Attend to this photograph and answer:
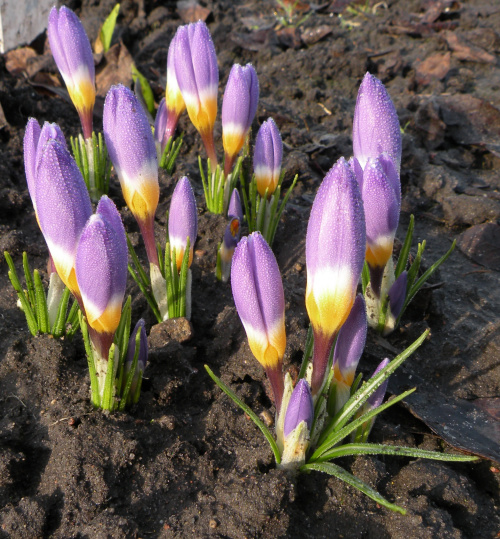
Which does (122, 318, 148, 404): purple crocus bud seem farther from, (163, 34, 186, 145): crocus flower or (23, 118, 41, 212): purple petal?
(163, 34, 186, 145): crocus flower

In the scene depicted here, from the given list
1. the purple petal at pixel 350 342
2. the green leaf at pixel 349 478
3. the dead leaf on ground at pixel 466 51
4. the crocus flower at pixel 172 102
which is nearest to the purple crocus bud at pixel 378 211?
the purple petal at pixel 350 342

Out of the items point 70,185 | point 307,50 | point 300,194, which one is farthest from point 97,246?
point 307,50

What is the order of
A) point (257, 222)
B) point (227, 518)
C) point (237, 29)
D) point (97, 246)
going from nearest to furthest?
point (97, 246) < point (227, 518) < point (257, 222) < point (237, 29)

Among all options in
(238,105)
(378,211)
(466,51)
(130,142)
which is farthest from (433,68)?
(130,142)

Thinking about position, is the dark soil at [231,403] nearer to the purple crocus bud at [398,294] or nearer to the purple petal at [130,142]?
the purple crocus bud at [398,294]

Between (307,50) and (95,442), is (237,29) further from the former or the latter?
(95,442)

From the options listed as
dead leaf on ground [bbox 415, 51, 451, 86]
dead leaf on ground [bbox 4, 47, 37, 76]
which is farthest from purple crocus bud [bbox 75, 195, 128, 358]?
dead leaf on ground [bbox 415, 51, 451, 86]

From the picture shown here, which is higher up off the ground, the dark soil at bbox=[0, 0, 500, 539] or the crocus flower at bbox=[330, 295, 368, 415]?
the crocus flower at bbox=[330, 295, 368, 415]
